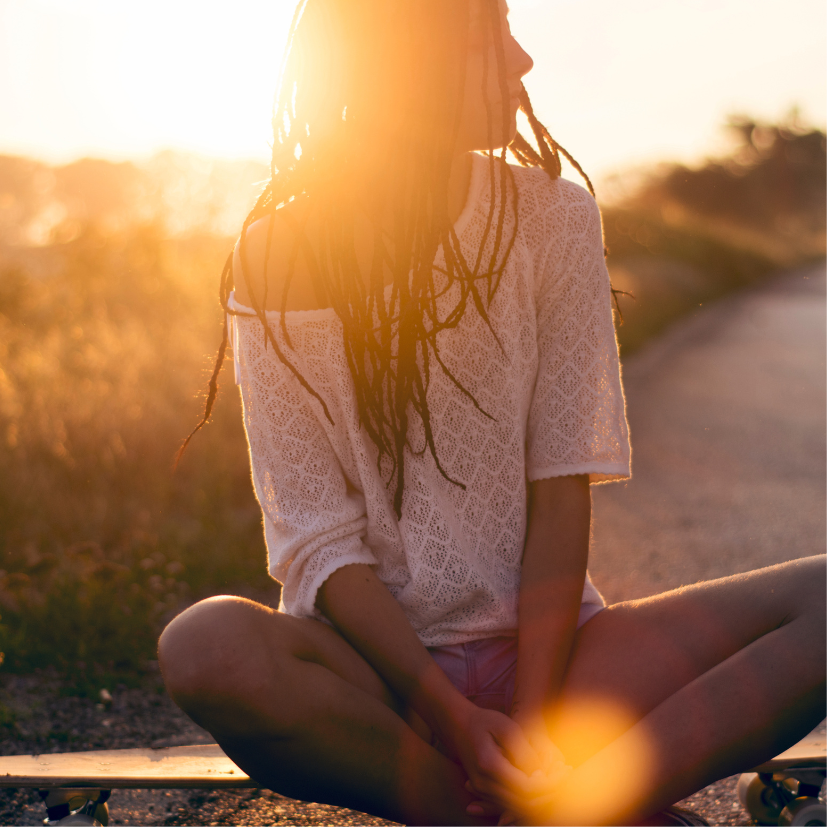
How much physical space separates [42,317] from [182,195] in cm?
202

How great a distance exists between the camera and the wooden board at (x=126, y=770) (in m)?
1.51

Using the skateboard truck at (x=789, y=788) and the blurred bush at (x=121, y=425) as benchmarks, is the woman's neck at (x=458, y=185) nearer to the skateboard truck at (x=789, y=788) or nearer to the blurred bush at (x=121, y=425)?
the blurred bush at (x=121, y=425)

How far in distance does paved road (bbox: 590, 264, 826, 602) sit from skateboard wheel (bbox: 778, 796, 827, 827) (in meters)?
1.43

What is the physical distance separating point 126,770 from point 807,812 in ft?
4.49

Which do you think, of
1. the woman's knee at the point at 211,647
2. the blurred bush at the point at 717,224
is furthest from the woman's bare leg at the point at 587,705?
the blurred bush at the point at 717,224

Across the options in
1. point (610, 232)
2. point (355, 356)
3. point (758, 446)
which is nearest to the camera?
point (355, 356)

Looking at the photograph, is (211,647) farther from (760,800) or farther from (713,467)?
(713,467)

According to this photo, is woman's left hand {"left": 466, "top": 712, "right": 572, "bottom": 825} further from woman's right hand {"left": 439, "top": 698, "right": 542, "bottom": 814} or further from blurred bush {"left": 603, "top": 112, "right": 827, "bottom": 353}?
blurred bush {"left": 603, "top": 112, "right": 827, "bottom": 353}

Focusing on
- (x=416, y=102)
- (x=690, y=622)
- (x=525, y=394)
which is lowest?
(x=690, y=622)

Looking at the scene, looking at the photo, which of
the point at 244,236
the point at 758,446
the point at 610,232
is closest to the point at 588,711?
the point at 244,236

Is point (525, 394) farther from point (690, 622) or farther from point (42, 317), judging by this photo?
point (42, 317)

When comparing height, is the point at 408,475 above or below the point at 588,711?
above

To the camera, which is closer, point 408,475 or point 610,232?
point 408,475

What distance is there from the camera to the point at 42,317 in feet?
18.0
